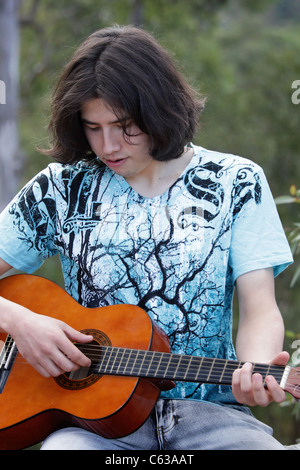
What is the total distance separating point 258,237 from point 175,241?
0.28 m

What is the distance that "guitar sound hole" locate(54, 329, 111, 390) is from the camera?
2.08 meters

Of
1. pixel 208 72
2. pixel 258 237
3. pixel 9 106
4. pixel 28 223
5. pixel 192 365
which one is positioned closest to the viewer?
pixel 192 365

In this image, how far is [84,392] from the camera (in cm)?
205

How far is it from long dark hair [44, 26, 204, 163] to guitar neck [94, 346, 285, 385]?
73 centimetres

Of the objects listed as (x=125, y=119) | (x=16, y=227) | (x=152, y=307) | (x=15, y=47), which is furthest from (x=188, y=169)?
(x=15, y=47)

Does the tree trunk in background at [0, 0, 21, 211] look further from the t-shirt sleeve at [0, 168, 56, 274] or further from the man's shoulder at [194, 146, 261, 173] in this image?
the man's shoulder at [194, 146, 261, 173]

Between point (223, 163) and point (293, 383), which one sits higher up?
point (223, 163)

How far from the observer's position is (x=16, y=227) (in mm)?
2510

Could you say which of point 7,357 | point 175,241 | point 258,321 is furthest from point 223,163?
point 7,357

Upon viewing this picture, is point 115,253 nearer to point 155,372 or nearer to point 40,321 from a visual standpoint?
point 40,321

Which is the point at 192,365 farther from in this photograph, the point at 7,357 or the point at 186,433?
the point at 7,357

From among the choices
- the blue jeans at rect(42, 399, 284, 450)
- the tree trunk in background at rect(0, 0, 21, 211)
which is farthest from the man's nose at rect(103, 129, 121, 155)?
the tree trunk in background at rect(0, 0, 21, 211)

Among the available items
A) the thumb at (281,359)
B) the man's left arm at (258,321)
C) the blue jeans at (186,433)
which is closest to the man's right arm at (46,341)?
the blue jeans at (186,433)

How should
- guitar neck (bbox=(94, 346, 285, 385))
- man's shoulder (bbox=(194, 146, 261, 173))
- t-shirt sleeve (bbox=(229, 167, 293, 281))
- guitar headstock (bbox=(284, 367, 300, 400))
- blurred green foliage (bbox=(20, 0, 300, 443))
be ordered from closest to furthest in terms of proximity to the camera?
guitar headstock (bbox=(284, 367, 300, 400)) → guitar neck (bbox=(94, 346, 285, 385)) → t-shirt sleeve (bbox=(229, 167, 293, 281)) → man's shoulder (bbox=(194, 146, 261, 173)) → blurred green foliage (bbox=(20, 0, 300, 443))
